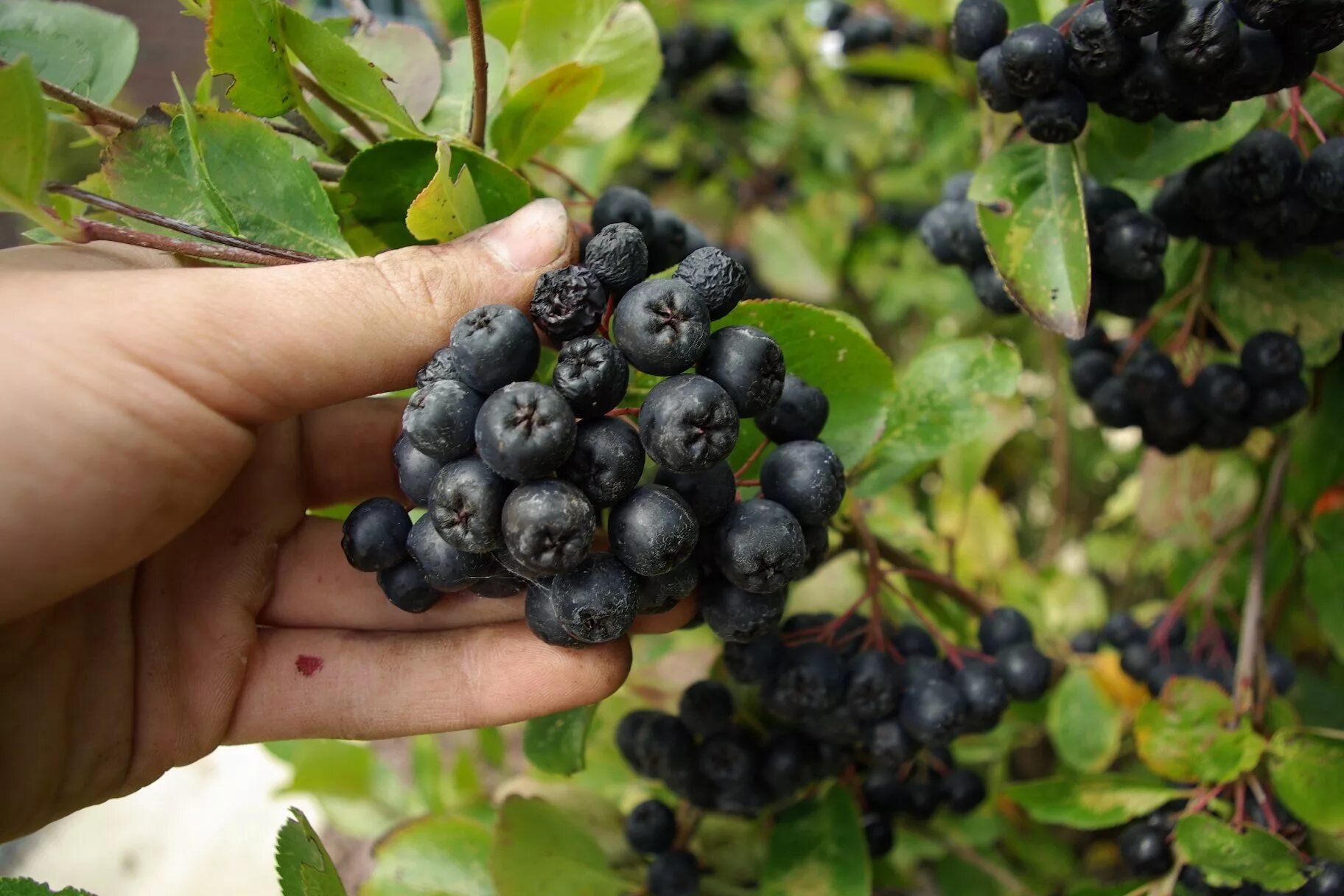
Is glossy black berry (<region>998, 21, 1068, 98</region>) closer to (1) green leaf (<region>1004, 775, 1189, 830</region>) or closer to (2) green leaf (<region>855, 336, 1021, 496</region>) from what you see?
(2) green leaf (<region>855, 336, 1021, 496</region>)

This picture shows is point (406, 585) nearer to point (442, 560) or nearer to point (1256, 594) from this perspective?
point (442, 560)

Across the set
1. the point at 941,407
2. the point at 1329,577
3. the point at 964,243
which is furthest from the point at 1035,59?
the point at 1329,577

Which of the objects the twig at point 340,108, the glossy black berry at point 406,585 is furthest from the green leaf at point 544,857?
the twig at point 340,108

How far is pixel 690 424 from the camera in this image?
82 centimetres

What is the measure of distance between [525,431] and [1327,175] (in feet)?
3.62

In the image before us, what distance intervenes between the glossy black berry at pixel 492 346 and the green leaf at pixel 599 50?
20.5 inches

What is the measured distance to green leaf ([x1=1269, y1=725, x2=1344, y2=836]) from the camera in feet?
3.93

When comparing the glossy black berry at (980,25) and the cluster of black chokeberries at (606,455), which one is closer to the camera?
→ the cluster of black chokeberries at (606,455)

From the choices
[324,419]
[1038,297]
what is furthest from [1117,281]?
[324,419]

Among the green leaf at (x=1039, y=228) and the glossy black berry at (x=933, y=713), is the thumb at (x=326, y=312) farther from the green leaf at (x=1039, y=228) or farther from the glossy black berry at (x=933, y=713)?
the glossy black berry at (x=933, y=713)

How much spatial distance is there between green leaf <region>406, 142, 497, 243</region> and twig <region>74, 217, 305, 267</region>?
0.57ft

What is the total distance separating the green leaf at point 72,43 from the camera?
1.07 meters

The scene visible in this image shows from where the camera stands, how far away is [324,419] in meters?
1.33

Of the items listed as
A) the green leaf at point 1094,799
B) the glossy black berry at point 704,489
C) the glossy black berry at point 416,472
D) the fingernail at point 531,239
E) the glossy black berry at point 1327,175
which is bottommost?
the green leaf at point 1094,799
